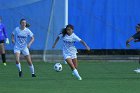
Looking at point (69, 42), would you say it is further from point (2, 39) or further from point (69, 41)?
point (2, 39)

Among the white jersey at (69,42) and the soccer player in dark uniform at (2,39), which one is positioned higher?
the white jersey at (69,42)

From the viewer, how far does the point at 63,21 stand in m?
28.4

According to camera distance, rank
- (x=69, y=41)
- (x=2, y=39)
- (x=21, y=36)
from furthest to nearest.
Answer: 1. (x=2, y=39)
2. (x=21, y=36)
3. (x=69, y=41)

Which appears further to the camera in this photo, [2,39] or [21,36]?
[2,39]

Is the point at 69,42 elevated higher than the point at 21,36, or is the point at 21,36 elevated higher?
the point at 21,36

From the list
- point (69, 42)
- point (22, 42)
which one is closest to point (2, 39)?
point (22, 42)

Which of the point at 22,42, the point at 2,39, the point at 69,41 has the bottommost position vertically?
the point at 2,39

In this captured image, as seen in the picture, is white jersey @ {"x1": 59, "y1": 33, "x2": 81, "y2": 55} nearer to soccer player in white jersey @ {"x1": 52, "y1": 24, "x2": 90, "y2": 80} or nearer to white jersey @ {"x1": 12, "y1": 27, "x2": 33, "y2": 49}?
soccer player in white jersey @ {"x1": 52, "y1": 24, "x2": 90, "y2": 80}

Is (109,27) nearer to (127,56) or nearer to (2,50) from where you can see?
(127,56)

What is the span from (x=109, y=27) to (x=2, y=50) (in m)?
6.32

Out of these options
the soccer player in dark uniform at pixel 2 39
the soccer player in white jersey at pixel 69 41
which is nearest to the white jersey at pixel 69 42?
the soccer player in white jersey at pixel 69 41

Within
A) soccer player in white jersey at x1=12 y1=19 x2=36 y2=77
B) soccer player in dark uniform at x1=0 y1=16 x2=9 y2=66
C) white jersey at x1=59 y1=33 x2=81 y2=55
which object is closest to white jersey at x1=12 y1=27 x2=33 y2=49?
soccer player in white jersey at x1=12 y1=19 x2=36 y2=77

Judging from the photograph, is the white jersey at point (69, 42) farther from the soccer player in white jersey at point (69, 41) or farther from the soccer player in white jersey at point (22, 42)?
the soccer player in white jersey at point (22, 42)

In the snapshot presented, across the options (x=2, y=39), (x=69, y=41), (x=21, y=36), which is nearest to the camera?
(x=69, y=41)
